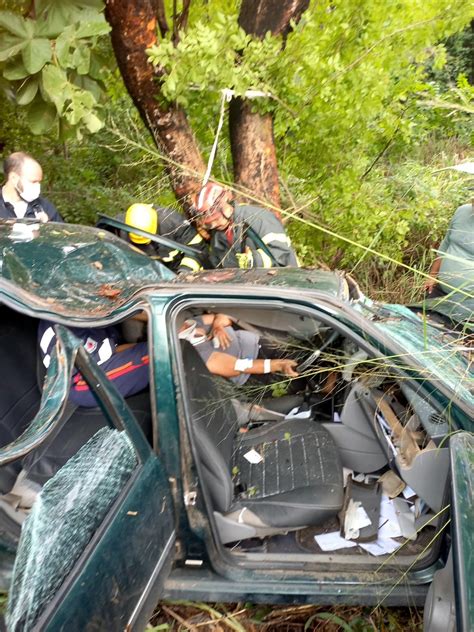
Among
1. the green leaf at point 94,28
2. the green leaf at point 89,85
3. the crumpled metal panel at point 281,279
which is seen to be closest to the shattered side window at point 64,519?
the crumpled metal panel at point 281,279

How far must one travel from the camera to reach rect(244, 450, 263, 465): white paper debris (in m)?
2.48

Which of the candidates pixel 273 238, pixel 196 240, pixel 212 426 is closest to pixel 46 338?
pixel 212 426

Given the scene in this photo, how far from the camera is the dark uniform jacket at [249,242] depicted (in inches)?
133

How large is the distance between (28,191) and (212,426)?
2.21 meters

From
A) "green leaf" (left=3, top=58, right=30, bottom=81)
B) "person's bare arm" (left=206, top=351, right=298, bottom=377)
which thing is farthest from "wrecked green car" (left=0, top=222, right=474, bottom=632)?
"green leaf" (left=3, top=58, right=30, bottom=81)

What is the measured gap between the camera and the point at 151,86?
3.79 m

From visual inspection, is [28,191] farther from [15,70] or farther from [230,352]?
[230,352]

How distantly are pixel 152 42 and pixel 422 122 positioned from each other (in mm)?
4177

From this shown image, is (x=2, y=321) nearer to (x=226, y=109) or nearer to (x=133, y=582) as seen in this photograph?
(x=133, y=582)

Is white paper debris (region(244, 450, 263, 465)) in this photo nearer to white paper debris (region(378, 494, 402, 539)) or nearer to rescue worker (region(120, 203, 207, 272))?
white paper debris (region(378, 494, 402, 539))

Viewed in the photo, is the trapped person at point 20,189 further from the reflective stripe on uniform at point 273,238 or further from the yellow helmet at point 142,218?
the reflective stripe on uniform at point 273,238

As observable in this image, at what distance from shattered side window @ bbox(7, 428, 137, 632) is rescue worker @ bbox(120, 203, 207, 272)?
171 centimetres

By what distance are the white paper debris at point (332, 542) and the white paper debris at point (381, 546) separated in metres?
0.06

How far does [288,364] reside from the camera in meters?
2.79
